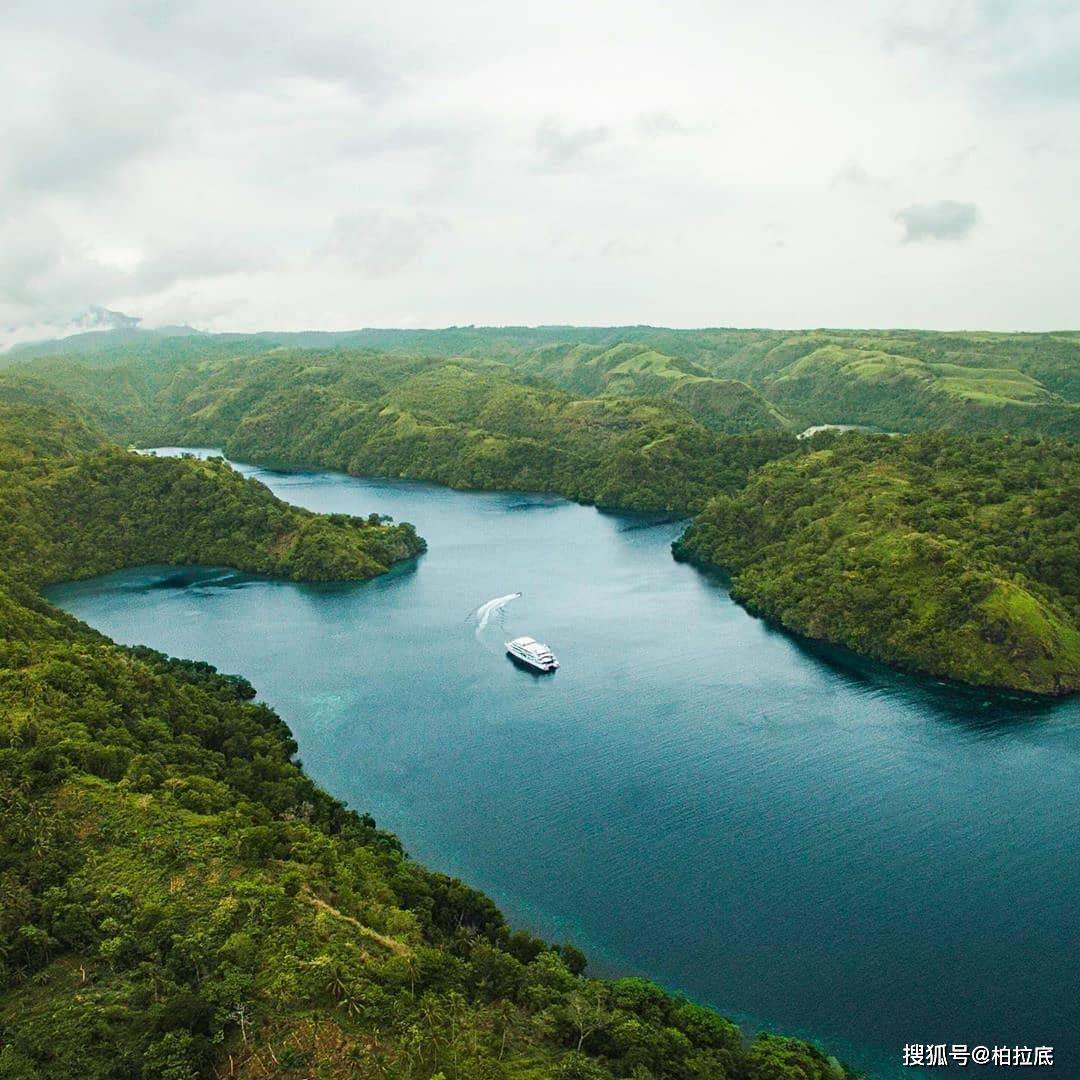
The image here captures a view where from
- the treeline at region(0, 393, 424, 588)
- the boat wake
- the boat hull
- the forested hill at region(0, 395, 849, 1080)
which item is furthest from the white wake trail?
the forested hill at region(0, 395, 849, 1080)

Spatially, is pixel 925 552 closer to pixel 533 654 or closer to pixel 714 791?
pixel 533 654

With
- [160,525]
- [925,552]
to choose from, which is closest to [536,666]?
[925,552]

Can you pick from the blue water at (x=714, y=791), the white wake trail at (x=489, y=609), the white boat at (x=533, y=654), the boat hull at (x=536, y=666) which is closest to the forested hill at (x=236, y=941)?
the blue water at (x=714, y=791)

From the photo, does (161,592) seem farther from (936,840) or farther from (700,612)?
(936,840)

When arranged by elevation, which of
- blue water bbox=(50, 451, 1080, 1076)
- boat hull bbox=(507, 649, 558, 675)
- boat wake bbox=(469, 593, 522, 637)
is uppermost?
boat wake bbox=(469, 593, 522, 637)

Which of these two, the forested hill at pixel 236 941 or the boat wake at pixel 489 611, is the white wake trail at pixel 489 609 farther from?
the forested hill at pixel 236 941

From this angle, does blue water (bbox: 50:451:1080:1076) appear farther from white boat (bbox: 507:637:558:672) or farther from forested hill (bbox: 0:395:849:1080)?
forested hill (bbox: 0:395:849:1080)
